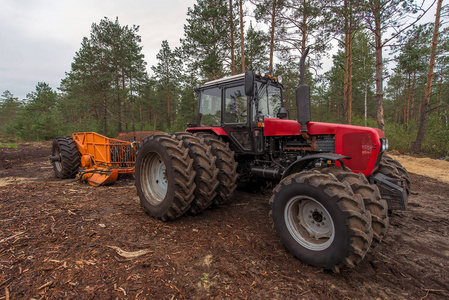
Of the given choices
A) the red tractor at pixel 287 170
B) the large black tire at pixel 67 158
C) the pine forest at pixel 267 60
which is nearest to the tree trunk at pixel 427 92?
the pine forest at pixel 267 60

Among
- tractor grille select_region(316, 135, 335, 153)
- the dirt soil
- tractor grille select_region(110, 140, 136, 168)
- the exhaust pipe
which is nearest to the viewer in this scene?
the dirt soil

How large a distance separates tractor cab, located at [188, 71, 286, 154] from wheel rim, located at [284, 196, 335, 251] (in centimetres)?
146

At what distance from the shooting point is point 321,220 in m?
2.55

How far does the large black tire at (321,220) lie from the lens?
209 cm

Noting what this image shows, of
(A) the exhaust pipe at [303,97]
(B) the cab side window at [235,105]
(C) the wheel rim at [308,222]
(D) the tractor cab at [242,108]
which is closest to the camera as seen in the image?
(C) the wheel rim at [308,222]

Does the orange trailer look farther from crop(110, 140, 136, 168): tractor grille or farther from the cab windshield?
the cab windshield

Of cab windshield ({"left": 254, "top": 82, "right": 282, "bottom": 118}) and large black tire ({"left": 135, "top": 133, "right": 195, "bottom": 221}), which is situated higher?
cab windshield ({"left": 254, "top": 82, "right": 282, "bottom": 118})

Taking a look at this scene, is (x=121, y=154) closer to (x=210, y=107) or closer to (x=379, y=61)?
(x=210, y=107)

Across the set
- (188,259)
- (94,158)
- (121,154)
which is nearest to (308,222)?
(188,259)

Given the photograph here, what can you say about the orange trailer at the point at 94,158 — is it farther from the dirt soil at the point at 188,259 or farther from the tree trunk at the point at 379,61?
the tree trunk at the point at 379,61

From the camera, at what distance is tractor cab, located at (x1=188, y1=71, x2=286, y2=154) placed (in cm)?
389

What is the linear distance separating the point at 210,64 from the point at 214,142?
1289 cm

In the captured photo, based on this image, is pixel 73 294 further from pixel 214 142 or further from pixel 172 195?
pixel 214 142

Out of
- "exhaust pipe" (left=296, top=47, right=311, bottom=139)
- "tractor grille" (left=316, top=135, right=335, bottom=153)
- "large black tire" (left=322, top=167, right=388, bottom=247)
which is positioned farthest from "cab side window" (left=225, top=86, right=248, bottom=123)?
"large black tire" (left=322, top=167, right=388, bottom=247)
